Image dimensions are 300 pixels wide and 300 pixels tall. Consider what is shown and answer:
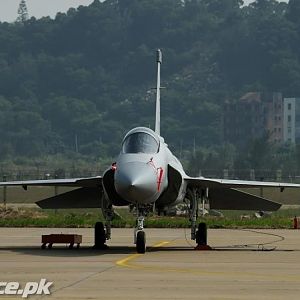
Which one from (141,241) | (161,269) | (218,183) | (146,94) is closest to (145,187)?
(141,241)

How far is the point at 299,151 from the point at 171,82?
95.8 metres

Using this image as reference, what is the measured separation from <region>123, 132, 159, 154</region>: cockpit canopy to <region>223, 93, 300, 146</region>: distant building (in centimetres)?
11116

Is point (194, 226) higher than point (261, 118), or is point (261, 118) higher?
point (261, 118)

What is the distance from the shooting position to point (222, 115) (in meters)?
149

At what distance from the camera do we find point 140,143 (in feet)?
71.6

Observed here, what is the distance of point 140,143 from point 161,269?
471cm

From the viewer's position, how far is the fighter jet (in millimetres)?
20859

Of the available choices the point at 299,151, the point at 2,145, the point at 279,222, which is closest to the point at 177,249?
the point at 279,222

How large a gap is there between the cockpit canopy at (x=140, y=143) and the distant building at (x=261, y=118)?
111158mm

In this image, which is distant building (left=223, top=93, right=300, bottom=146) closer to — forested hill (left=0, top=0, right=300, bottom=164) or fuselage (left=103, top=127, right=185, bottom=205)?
forested hill (left=0, top=0, right=300, bottom=164)

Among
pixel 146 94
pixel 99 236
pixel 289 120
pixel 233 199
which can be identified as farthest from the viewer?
pixel 146 94

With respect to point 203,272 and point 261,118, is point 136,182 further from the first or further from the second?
point 261,118

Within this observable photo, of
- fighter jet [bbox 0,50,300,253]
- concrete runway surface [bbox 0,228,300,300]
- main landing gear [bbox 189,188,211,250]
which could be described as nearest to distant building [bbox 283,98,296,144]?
fighter jet [bbox 0,50,300,253]

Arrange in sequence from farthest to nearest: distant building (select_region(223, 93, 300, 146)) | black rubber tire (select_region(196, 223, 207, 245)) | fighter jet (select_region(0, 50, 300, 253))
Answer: distant building (select_region(223, 93, 300, 146))
black rubber tire (select_region(196, 223, 207, 245))
fighter jet (select_region(0, 50, 300, 253))
